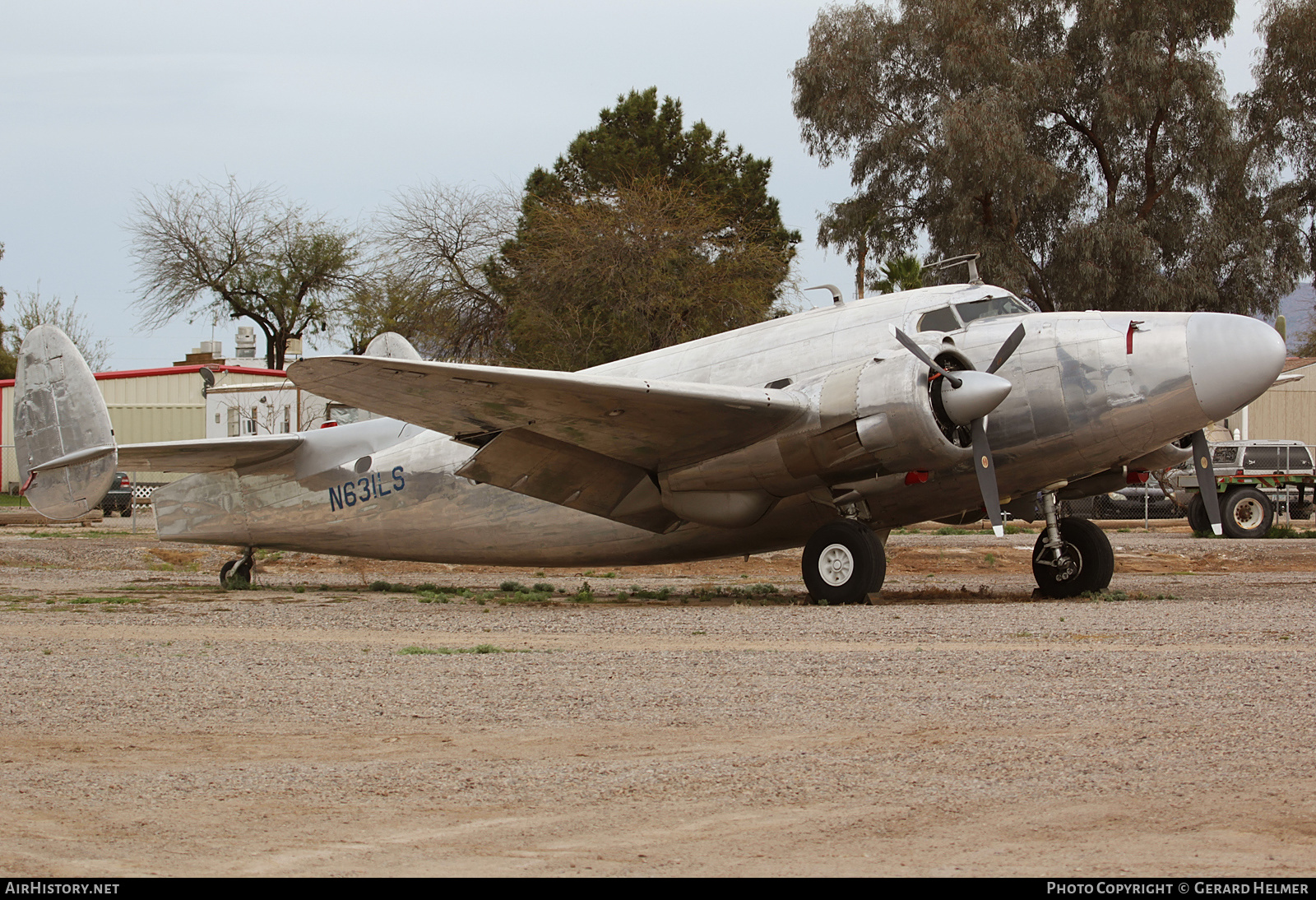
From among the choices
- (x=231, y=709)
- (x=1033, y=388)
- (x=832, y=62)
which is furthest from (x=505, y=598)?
(x=832, y=62)

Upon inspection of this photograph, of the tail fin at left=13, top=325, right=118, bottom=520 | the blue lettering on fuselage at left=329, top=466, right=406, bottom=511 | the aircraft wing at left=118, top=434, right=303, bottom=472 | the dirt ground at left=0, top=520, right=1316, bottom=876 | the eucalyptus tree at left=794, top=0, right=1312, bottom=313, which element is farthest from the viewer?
the eucalyptus tree at left=794, top=0, right=1312, bottom=313

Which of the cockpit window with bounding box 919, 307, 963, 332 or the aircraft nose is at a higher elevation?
the cockpit window with bounding box 919, 307, 963, 332

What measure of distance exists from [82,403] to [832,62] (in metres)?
27.6

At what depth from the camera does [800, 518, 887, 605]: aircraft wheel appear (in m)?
12.5

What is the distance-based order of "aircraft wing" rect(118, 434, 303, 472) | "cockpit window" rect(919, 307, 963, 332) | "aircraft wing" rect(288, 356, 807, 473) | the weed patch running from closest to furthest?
the weed patch < "aircraft wing" rect(288, 356, 807, 473) < "cockpit window" rect(919, 307, 963, 332) < "aircraft wing" rect(118, 434, 303, 472)

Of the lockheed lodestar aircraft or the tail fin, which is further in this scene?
the tail fin

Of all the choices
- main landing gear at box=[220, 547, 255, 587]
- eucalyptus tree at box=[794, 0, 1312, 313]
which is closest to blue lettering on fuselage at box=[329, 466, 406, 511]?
main landing gear at box=[220, 547, 255, 587]

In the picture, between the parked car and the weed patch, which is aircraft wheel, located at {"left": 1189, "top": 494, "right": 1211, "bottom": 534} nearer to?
the weed patch

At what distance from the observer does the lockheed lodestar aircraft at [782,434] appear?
1194 cm

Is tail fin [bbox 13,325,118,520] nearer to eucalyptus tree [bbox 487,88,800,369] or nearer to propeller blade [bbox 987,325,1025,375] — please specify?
propeller blade [bbox 987,325,1025,375]

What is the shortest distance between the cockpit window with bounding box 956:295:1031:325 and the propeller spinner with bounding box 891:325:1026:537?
0.71 metres

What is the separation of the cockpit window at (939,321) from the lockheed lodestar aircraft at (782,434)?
24 millimetres

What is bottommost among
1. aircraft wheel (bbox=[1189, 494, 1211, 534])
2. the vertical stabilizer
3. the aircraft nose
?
aircraft wheel (bbox=[1189, 494, 1211, 534])
